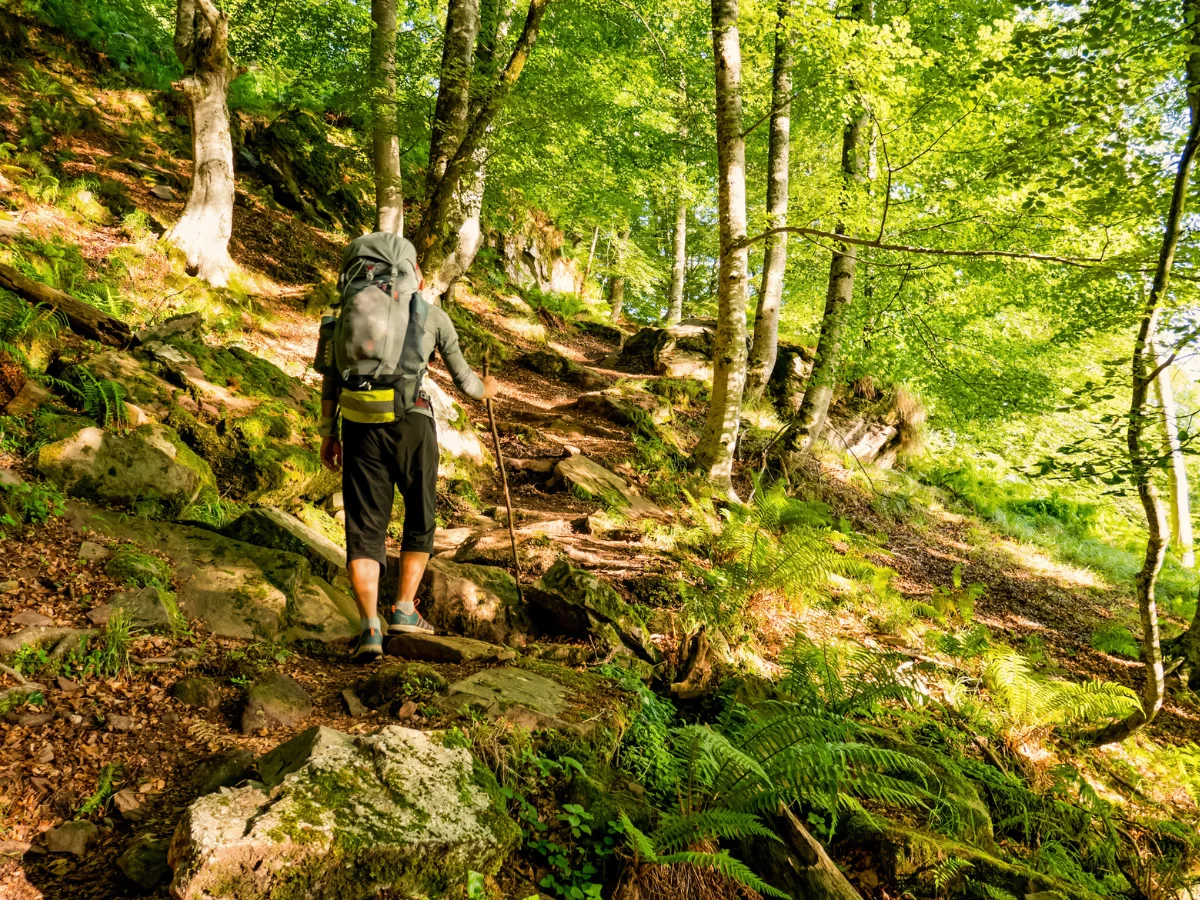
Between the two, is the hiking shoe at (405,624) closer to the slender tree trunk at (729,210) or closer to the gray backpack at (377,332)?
the gray backpack at (377,332)

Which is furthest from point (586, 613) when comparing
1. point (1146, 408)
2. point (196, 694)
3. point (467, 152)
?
point (467, 152)

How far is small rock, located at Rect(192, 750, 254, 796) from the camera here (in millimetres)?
2295

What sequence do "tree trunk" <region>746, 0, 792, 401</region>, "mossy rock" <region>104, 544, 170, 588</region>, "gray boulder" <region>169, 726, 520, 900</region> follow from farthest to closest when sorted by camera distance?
1. "tree trunk" <region>746, 0, 792, 401</region>
2. "mossy rock" <region>104, 544, 170, 588</region>
3. "gray boulder" <region>169, 726, 520, 900</region>

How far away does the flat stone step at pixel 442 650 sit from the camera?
3641 mm

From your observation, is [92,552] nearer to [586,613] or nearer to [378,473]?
[378,473]

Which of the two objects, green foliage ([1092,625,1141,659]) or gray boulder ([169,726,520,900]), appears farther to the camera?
green foliage ([1092,625,1141,659])

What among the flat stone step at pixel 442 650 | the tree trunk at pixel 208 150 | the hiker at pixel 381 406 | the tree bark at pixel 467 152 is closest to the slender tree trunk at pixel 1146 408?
the flat stone step at pixel 442 650

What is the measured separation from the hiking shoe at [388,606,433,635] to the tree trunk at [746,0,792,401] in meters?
9.09

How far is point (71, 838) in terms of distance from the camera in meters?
1.97

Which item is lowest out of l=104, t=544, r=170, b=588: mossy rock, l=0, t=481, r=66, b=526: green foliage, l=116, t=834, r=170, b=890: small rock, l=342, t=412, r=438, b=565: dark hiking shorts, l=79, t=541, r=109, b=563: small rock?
l=116, t=834, r=170, b=890: small rock

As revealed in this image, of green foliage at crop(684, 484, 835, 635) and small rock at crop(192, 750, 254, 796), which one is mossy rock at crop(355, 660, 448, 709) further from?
green foliage at crop(684, 484, 835, 635)

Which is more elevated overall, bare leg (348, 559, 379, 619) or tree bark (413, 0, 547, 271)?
tree bark (413, 0, 547, 271)

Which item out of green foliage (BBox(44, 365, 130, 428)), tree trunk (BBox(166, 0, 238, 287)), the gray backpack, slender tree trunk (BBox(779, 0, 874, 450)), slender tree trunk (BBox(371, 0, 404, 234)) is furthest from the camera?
slender tree trunk (BBox(779, 0, 874, 450))

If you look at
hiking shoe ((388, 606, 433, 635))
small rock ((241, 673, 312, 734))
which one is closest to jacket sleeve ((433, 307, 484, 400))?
hiking shoe ((388, 606, 433, 635))
